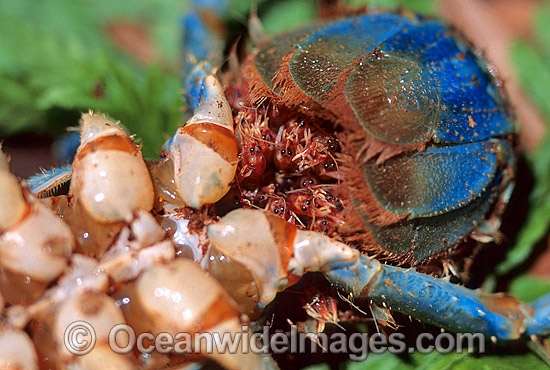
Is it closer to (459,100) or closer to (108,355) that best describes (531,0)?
(459,100)

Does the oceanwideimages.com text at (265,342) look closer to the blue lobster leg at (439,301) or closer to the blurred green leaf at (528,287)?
the blue lobster leg at (439,301)

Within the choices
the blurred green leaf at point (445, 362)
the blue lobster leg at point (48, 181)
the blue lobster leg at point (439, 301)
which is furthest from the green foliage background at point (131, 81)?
the blue lobster leg at point (48, 181)

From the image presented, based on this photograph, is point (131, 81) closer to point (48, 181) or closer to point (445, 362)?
point (48, 181)

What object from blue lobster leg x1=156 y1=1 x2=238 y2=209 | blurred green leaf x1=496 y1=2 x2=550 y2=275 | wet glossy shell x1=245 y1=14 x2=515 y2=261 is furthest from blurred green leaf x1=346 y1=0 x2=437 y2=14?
blue lobster leg x1=156 y1=1 x2=238 y2=209

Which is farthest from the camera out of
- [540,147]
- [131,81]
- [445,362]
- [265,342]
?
[540,147]

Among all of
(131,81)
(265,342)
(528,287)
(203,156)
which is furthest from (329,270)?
(131,81)

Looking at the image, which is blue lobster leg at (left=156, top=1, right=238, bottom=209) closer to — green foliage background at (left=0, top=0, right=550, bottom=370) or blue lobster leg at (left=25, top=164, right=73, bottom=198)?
blue lobster leg at (left=25, top=164, right=73, bottom=198)
